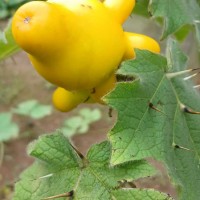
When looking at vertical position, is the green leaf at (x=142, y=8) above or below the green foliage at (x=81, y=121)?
above

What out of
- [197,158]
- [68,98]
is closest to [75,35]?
[68,98]

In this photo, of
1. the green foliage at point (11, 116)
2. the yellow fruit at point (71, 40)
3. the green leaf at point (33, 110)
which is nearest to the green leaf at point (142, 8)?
the yellow fruit at point (71, 40)

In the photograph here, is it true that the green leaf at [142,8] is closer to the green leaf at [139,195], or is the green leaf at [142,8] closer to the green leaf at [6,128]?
the green leaf at [139,195]

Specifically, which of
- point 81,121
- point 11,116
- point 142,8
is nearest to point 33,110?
point 11,116

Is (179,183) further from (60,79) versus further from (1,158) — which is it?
(1,158)

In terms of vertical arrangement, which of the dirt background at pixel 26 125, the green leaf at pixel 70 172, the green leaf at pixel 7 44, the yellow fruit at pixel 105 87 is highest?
the yellow fruit at pixel 105 87

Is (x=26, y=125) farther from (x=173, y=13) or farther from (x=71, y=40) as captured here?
(x=71, y=40)

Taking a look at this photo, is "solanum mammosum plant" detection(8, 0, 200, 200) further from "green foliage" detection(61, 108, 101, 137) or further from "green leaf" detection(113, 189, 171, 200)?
"green foliage" detection(61, 108, 101, 137)
